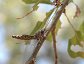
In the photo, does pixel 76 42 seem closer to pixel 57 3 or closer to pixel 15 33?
pixel 57 3

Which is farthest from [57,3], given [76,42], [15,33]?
[15,33]

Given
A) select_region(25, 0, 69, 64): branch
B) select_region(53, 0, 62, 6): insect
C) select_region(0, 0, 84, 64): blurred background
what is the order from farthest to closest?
1. select_region(0, 0, 84, 64): blurred background
2. select_region(53, 0, 62, 6): insect
3. select_region(25, 0, 69, 64): branch

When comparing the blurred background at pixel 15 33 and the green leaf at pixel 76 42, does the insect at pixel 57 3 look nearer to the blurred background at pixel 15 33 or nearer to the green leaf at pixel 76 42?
the green leaf at pixel 76 42

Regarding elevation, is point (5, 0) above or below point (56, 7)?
below

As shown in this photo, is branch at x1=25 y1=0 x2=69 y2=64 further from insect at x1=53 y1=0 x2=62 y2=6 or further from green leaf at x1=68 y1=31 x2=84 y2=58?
green leaf at x1=68 y1=31 x2=84 y2=58

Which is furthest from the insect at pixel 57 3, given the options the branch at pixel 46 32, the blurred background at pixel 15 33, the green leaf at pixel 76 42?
the blurred background at pixel 15 33

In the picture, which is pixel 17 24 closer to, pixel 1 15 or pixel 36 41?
pixel 1 15

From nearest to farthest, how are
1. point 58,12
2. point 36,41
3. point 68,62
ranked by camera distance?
point 36,41
point 58,12
point 68,62

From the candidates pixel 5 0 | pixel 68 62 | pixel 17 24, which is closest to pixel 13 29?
pixel 17 24

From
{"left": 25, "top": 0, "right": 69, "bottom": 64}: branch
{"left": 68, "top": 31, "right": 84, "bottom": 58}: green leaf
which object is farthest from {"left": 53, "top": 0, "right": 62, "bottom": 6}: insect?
{"left": 68, "top": 31, "right": 84, "bottom": 58}: green leaf

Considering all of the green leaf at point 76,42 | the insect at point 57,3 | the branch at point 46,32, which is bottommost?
the green leaf at point 76,42

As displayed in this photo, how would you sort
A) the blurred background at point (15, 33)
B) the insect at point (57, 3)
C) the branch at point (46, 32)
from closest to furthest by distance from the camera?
the branch at point (46, 32) → the insect at point (57, 3) → the blurred background at point (15, 33)
